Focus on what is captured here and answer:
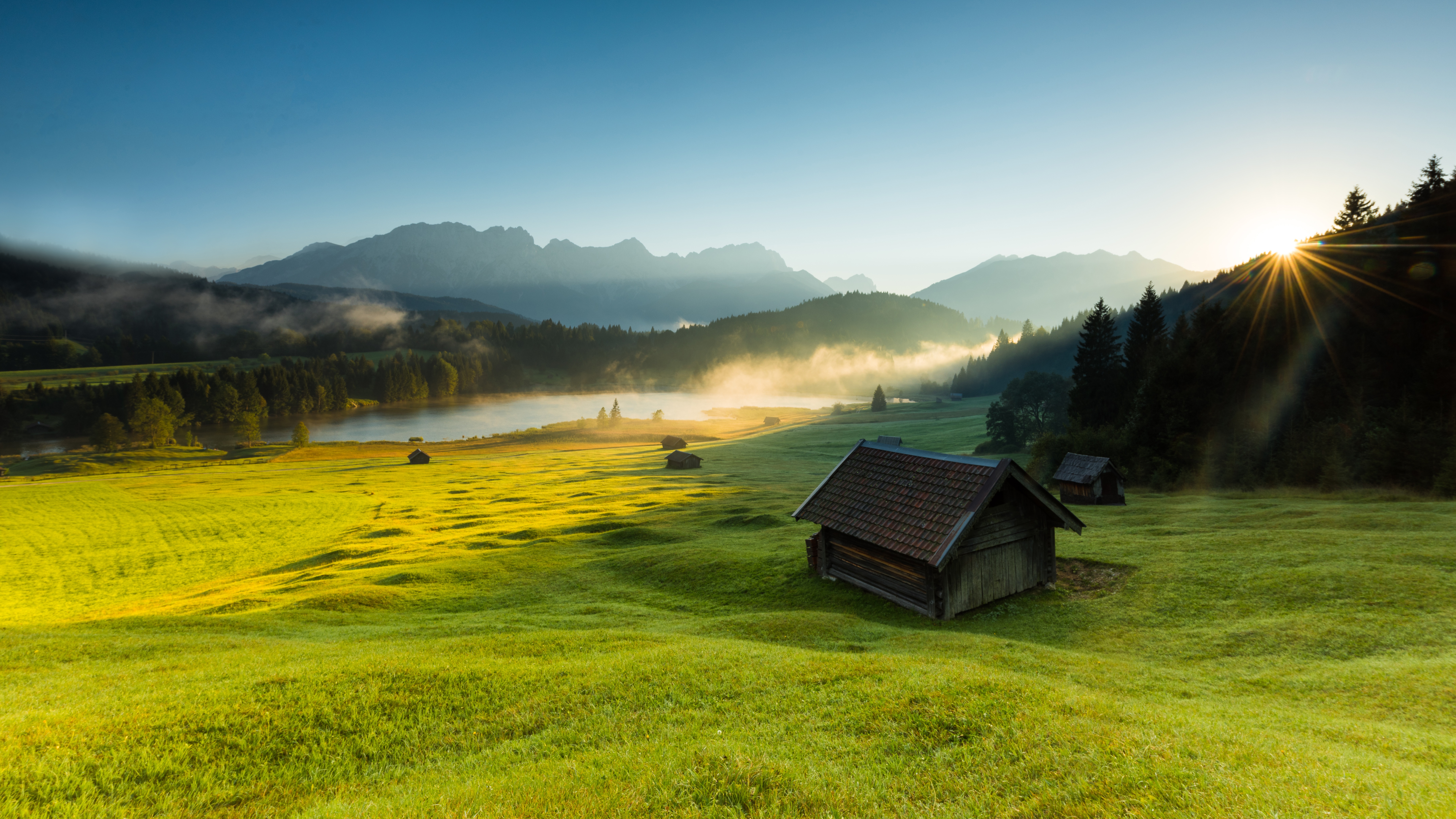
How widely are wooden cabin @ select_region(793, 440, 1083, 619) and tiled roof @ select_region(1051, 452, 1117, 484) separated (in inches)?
952

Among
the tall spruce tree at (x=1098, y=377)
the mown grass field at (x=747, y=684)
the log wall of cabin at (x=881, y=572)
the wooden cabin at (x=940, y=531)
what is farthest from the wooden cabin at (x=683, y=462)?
the wooden cabin at (x=940, y=531)

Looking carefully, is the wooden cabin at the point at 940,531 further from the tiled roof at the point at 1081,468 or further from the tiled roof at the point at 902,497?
the tiled roof at the point at 1081,468

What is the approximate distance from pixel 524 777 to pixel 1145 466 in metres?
63.6

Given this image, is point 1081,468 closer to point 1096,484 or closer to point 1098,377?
point 1096,484

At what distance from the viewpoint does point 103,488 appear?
7175cm

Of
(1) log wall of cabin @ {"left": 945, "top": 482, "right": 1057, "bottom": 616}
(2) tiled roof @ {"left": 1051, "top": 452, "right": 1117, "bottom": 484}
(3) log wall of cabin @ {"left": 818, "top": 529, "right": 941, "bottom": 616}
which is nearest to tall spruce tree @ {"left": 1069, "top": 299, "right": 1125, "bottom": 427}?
(2) tiled roof @ {"left": 1051, "top": 452, "right": 1117, "bottom": 484}

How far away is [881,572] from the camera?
24.0 metres

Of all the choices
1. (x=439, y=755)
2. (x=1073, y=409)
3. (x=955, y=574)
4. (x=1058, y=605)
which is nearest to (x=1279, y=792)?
(x=439, y=755)

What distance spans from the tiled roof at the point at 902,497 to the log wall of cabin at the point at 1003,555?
1.15 metres

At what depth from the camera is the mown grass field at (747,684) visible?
762 cm

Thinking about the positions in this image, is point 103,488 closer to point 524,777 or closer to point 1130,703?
point 524,777

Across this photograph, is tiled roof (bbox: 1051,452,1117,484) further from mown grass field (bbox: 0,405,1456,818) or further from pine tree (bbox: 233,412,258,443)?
pine tree (bbox: 233,412,258,443)

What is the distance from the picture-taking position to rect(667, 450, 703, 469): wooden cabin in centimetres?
8494

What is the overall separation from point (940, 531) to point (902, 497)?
2994 millimetres
